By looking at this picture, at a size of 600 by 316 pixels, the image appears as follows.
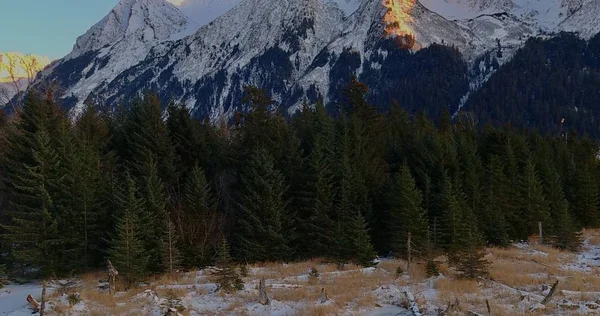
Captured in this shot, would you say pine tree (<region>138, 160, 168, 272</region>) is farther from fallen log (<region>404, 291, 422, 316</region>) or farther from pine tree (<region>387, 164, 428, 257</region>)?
pine tree (<region>387, 164, 428, 257</region>)

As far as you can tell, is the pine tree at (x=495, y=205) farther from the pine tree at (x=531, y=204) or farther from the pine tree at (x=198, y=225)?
the pine tree at (x=198, y=225)

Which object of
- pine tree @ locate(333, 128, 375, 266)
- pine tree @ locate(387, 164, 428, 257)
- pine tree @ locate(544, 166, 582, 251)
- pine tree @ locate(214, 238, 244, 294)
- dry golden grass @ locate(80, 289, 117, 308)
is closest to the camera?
dry golden grass @ locate(80, 289, 117, 308)

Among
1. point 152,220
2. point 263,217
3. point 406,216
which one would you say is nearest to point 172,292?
point 152,220

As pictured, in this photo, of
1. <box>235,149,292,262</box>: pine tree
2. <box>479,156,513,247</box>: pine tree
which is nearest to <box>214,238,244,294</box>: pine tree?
<box>235,149,292,262</box>: pine tree

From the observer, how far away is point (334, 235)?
108ft

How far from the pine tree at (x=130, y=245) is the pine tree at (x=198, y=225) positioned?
3.89 m

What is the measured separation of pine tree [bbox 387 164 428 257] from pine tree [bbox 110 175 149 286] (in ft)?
58.0

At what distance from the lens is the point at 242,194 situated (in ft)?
121

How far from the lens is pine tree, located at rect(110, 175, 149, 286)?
25.5 m

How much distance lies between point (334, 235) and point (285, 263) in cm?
401

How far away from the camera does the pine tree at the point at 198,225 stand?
31.8 meters

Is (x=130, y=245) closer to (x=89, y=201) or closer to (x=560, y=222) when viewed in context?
(x=89, y=201)

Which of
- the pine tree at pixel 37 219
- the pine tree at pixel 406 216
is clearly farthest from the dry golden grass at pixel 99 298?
the pine tree at pixel 406 216

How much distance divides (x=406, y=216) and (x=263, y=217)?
409 inches
